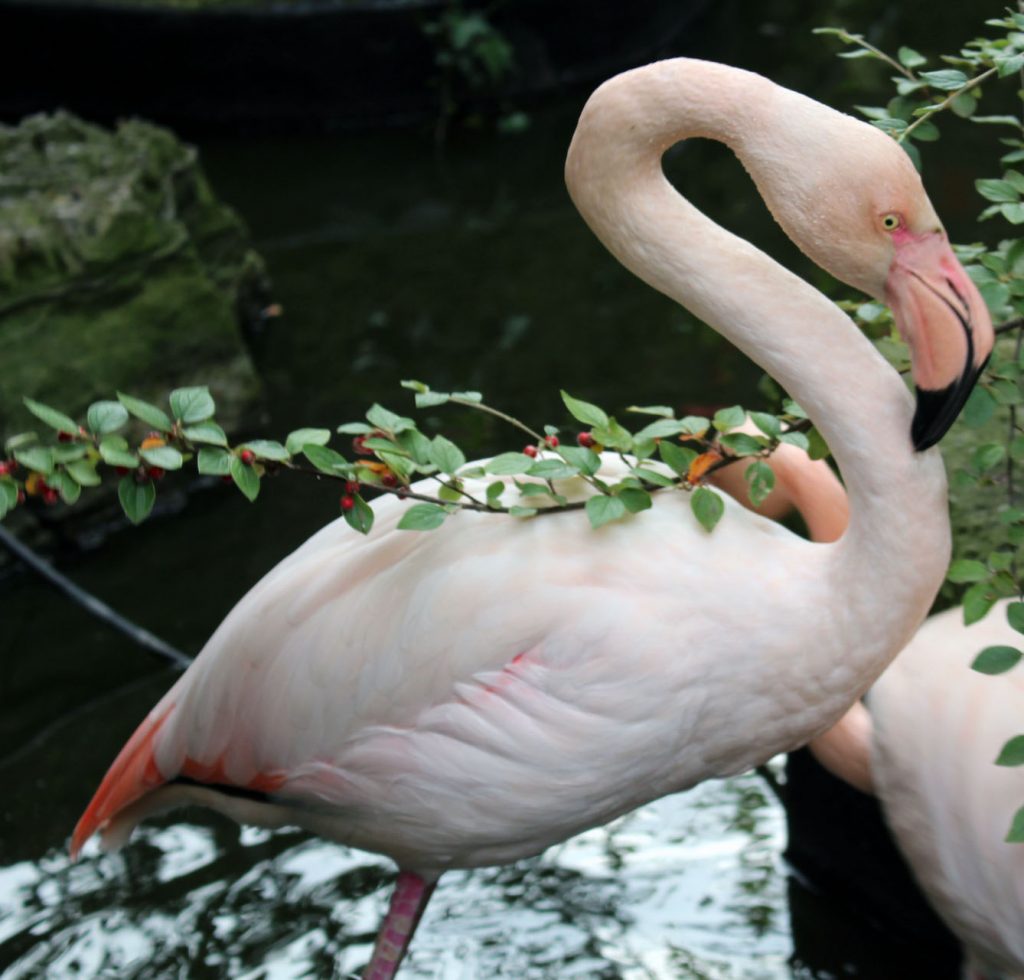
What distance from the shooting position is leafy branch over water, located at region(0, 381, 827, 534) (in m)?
1.92

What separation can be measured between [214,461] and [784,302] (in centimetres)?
81

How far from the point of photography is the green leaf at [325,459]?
202 cm

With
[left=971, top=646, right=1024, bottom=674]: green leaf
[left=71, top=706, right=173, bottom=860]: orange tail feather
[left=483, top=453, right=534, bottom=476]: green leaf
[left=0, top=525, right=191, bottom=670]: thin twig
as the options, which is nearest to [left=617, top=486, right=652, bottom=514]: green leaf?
[left=483, top=453, right=534, bottom=476]: green leaf

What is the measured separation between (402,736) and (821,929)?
3.73 feet

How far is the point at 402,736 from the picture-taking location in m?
2.26

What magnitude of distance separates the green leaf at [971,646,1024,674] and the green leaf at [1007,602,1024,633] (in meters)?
0.03

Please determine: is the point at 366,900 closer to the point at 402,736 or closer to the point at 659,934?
the point at 659,934

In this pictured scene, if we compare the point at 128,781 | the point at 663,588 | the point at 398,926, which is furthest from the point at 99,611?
the point at 663,588

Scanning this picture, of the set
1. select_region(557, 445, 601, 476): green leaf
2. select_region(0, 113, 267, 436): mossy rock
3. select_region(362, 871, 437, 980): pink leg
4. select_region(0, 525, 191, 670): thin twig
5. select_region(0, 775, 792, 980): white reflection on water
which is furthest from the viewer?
select_region(0, 113, 267, 436): mossy rock

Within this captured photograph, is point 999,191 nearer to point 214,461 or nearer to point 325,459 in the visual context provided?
point 325,459

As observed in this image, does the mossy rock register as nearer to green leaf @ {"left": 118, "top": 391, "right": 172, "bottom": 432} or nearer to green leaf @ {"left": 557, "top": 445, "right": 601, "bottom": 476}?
green leaf @ {"left": 118, "top": 391, "right": 172, "bottom": 432}

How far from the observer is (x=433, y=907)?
302 centimetres

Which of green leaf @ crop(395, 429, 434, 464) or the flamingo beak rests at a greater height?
the flamingo beak

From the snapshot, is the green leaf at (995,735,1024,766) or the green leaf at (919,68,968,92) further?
the green leaf at (919,68,968,92)
